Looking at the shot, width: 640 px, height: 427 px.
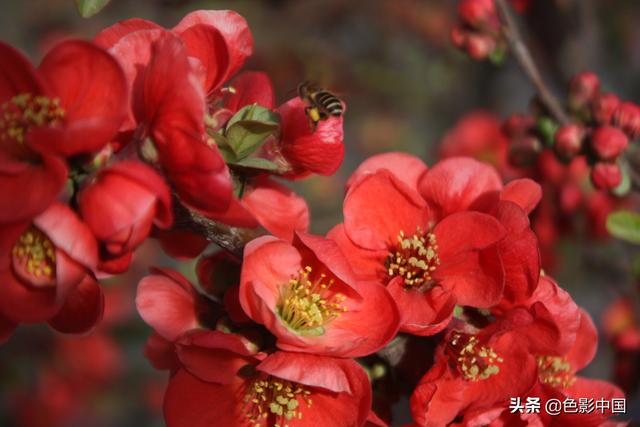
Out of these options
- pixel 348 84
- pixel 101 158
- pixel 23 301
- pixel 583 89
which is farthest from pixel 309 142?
pixel 348 84

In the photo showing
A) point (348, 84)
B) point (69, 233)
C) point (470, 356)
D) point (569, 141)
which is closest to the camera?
point (69, 233)

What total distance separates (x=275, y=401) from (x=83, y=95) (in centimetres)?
45

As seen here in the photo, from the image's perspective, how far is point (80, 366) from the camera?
289 cm

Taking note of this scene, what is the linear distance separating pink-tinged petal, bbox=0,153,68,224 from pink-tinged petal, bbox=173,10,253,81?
286 millimetres

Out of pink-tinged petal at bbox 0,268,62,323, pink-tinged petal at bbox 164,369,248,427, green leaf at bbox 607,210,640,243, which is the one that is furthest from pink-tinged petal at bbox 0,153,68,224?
green leaf at bbox 607,210,640,243

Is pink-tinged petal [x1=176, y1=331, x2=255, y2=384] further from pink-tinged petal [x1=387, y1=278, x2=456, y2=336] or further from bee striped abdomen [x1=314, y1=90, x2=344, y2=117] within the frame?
bee striped abdomen [x1=314, y1=90, x2=344, y2=117]

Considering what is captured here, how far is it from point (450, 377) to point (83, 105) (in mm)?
568

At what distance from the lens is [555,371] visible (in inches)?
45.2

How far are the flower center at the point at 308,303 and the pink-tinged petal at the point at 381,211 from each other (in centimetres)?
9

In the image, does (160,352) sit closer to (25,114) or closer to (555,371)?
(25,114)

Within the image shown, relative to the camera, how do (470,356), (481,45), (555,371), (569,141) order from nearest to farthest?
(470,356) → (555,371) → (569,141) → (481,45)

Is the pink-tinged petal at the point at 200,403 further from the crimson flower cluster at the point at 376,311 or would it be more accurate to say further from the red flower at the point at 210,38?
the red flower at the point at 210,38

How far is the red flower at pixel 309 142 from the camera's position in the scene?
1.03 m

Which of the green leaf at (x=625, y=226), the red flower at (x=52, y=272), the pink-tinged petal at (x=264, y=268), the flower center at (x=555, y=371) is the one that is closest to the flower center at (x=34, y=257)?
the red flower at (x=52, y=272)
